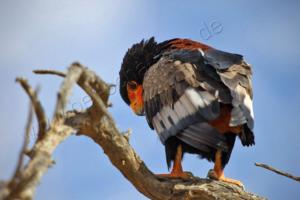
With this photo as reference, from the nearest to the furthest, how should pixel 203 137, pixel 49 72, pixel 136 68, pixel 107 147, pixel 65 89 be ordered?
pixel 65 89
pixel 49 72
pixel 107 147
pixel 203 137
pixel 136 68

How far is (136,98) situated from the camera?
292 inches

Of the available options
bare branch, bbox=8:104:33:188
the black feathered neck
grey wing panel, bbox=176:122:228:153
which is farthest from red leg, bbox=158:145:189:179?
bare branch, bbox=8:104:33:188

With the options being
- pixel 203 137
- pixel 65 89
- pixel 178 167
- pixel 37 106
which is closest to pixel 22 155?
pixel 65 89

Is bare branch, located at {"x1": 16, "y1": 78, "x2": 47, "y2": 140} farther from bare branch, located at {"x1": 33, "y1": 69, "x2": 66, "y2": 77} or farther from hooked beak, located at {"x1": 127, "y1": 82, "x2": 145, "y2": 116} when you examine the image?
hooked beak, located at {"x1": 127, "y1": 82, "x2": 145, "y2": 116}

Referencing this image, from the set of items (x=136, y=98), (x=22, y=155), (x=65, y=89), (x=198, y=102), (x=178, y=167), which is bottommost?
(x=22, y=155)

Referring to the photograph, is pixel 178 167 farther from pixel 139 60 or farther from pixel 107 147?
pixel 139 60

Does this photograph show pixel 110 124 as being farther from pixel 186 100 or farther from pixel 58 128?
pixel 58 128

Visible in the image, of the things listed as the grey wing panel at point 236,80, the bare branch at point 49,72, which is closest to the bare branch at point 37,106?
the bare branch at point 49,72

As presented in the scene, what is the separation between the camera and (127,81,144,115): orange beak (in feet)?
23.7

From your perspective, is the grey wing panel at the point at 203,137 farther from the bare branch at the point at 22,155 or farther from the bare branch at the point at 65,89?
the bare branch at the point at 22,155

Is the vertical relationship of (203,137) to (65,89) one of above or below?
above

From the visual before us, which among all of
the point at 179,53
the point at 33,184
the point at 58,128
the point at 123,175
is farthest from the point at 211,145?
the point at 33,184

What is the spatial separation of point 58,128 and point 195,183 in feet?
8.35

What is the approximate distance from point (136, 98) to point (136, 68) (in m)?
0.41
